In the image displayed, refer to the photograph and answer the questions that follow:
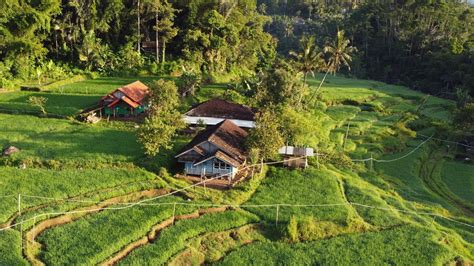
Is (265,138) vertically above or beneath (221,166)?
above

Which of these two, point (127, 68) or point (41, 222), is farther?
point (127, 68)

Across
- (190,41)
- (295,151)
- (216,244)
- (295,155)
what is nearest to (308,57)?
(295,151)

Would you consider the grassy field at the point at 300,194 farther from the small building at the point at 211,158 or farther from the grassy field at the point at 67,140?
the grassy field at the point at 67,140

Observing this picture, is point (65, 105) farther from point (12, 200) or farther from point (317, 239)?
point (317, 239)

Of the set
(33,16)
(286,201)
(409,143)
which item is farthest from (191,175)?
(33,16)

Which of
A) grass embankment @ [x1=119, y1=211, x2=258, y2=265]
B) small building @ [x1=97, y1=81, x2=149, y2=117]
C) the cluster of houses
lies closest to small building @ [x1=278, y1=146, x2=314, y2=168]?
the cluster of houses

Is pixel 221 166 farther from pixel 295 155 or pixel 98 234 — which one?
pixel 98 234

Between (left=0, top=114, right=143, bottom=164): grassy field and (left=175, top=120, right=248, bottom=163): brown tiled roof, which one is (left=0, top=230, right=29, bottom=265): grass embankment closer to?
(left=0, top=114, right=143, bottom=164): grassy field

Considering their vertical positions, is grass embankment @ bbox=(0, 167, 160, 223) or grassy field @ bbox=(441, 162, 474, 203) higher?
grass embankment @ bbox=(0, 167, 160, 223)
